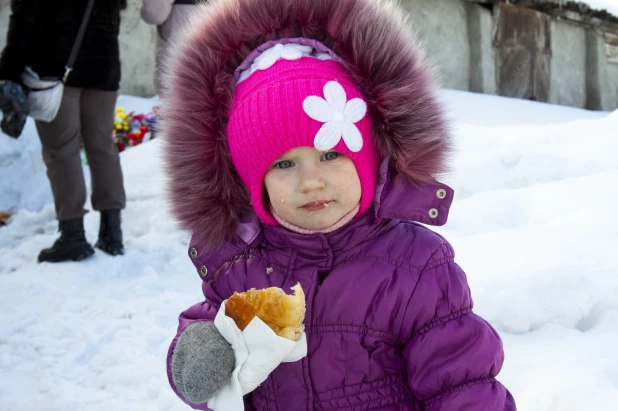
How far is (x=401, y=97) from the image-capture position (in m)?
1.48

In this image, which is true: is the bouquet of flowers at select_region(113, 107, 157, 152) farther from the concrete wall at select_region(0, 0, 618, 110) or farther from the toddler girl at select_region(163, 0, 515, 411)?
the toddler girl at select_region(163, 0, 515, 411)

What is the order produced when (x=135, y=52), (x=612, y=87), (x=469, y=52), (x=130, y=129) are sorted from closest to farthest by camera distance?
(x=130, y=129), (x=135, y=52), (x=469, y=52), (x=612, y=87)

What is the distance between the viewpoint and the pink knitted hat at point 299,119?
56.1 inches

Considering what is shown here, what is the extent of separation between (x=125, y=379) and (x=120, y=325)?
50 centimetres

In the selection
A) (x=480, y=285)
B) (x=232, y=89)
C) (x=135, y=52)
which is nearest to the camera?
(x=232, y=89)

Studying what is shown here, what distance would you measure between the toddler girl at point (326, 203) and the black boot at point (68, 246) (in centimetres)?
223

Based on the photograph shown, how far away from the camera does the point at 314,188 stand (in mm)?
1417

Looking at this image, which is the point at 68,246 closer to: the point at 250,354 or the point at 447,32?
the point at 250,354

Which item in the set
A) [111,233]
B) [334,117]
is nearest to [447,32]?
[111,233]

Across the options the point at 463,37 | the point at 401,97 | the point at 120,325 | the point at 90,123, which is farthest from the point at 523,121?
the point at 401,97

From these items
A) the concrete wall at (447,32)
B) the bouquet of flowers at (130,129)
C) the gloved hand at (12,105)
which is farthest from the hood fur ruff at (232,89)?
the concrete wall at (447,32)

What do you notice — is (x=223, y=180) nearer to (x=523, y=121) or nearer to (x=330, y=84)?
(x=330, y=84)

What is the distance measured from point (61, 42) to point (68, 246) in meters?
1.13

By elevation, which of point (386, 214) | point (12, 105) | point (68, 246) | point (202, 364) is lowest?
point (68, 246)
